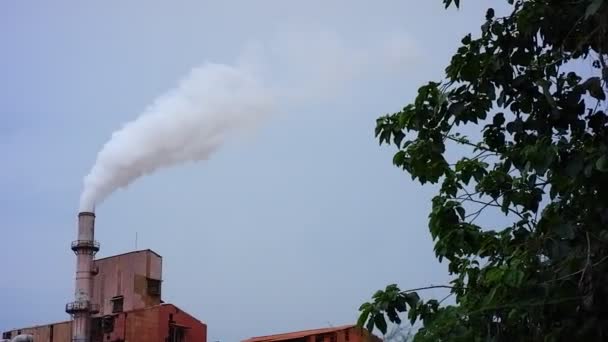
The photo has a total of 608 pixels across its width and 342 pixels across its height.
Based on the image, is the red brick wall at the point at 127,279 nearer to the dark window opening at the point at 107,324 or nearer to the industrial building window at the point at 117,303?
the industrial building window at the point at 117,303

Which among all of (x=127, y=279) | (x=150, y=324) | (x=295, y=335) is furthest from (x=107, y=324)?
(x=295, y=335)

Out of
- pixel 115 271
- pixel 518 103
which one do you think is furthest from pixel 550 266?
pixel 115 271

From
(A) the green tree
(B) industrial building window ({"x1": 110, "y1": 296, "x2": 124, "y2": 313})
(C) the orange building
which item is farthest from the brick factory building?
(A) the green tree

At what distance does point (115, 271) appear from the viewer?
3419cm

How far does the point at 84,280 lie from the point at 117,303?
1.73m

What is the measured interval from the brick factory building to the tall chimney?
34 cm

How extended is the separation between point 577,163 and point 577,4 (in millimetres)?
1202

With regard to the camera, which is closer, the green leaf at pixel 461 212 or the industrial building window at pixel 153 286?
the green leaf at pixel 461 212

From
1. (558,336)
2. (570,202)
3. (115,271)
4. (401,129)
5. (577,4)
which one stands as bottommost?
(558,336)

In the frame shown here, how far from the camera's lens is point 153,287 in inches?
1309

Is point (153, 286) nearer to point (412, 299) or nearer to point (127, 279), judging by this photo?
point (127, 279)

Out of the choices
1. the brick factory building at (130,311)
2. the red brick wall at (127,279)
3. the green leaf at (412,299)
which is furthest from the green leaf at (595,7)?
the red brick wall at (127,279)

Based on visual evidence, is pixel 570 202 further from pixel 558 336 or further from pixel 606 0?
pixel 606 0

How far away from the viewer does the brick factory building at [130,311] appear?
96.3 ft
